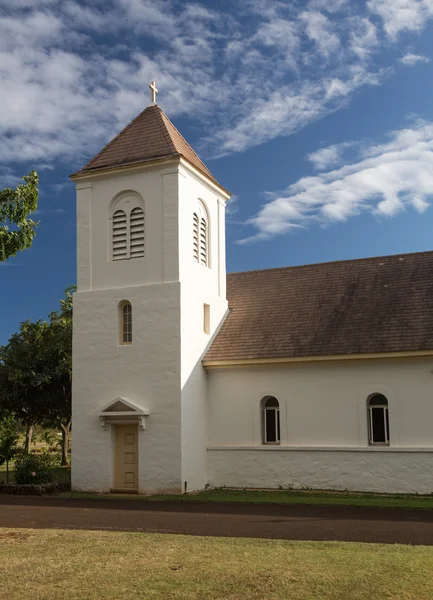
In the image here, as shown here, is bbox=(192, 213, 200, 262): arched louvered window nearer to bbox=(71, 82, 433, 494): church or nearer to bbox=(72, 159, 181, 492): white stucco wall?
bbox=(71, 82, 433, 494): church

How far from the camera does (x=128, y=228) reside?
23547mm

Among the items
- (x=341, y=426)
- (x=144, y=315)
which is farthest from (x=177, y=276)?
(x=341, y=426)

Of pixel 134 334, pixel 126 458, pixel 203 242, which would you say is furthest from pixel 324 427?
pixel 203 242

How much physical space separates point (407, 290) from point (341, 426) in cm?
523

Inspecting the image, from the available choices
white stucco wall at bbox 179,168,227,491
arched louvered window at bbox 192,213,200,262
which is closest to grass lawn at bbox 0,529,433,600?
white stucco wall at bbox 179,168,227,491

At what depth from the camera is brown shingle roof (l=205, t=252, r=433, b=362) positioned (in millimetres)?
22109

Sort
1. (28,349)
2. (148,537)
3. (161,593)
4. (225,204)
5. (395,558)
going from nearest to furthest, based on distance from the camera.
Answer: (161,593)
(395,558)
(148,537)
(225,204)
(28,349)

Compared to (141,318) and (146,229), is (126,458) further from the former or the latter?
(146,229)

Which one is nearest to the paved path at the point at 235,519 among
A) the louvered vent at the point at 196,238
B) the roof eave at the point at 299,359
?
the roof eave at the point at 299,359

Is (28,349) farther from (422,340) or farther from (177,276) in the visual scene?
(422,340)

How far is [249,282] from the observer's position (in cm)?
2741

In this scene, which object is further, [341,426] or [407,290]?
[407,290]

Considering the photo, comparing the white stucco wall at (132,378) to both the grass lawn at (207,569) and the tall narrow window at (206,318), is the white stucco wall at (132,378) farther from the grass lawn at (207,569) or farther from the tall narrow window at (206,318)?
the grass lawn at (207,569)

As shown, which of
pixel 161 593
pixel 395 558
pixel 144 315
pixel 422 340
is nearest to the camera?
pixel 161 593
